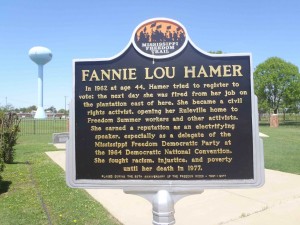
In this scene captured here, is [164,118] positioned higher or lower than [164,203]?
higher

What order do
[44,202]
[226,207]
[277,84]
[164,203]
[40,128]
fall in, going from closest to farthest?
[164,203] < [226,207] < [44,202] < [40,128] < [277,84]

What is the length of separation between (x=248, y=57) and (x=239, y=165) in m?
1.00

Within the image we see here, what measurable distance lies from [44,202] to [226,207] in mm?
3106

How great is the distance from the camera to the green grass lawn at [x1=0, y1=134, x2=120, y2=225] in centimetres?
477

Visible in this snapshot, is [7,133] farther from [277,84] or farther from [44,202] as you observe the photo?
[277,84]

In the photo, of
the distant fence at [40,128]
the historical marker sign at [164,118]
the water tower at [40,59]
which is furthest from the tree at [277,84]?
the water tower at [40,59]

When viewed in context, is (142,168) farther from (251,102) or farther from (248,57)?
(248,57)

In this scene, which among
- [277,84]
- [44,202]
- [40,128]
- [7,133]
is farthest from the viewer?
[277,84]

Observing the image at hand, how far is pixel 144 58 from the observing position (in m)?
3.04

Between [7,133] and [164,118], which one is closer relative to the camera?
[164,118]

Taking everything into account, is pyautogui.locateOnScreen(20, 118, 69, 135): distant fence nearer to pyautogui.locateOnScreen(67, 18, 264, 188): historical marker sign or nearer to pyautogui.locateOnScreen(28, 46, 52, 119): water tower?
pyautogui.locateOnScreen(67, 18, 264, 188): historical marker sign

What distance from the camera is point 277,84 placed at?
38219mm

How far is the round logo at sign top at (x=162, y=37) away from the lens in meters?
2.96

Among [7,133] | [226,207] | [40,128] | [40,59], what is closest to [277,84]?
[40,128]
